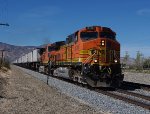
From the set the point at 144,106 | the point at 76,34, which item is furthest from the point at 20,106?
the point at 76,34

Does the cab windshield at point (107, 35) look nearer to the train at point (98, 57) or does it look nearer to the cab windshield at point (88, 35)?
the train at point (98, 57)

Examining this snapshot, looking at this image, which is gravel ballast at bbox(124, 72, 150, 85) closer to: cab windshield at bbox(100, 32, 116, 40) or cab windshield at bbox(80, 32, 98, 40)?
cab windshield at bbox(100, 32, 116, 40)

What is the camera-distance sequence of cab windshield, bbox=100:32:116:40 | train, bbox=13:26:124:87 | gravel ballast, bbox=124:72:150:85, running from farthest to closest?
gravel ballast, bbox=124:72:150:85
cab windshield, bbox=100:32:116:40
train, bbox=13:26:124:87

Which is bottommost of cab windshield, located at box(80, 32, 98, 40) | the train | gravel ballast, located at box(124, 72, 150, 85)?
gravel ballast, located at box(124, 72, 150, 85)

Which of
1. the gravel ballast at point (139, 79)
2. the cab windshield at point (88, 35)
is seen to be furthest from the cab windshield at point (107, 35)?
the gravel ballast at point (139, 79)

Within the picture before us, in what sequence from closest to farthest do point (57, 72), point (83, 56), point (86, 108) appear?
1. point (86, 108)
2. point (83, 56)
3. point (57, 72)

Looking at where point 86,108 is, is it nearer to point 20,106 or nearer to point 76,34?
point 20,106

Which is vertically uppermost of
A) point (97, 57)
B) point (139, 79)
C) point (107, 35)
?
point (107, 35)

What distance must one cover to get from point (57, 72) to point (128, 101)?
60.4 feet

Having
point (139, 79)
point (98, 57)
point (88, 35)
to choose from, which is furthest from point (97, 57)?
point (139, 79)

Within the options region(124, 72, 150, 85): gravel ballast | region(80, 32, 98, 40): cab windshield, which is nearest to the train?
region(80, 32, 98, 40): cab windshield

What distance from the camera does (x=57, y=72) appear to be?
34.6m

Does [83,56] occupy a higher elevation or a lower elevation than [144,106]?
higher

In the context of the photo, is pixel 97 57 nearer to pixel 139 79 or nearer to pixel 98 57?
pixel 98 57
